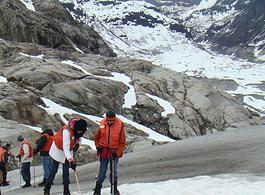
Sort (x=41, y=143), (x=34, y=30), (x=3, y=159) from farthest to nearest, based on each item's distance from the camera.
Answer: (x=34, y=30) → (x=3, y=159) → (x=41, y=143)

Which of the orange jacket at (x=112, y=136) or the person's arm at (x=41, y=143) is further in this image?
the person's arm at (x=41, y=143)

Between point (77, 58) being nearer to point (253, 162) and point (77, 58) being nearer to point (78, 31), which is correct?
point (78, 31)

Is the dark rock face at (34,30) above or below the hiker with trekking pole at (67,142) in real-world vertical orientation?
above

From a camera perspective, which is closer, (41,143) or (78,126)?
(78,126)

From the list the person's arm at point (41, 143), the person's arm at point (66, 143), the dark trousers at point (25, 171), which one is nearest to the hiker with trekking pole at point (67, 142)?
the person's arm at point (66, 143)

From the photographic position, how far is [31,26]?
128ft

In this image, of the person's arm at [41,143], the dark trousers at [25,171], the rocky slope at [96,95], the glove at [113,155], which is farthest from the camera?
the rocky slope at [96,95]

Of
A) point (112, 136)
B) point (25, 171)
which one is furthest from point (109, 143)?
point (25, 171)

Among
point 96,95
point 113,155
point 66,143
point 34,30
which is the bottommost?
point 113,155

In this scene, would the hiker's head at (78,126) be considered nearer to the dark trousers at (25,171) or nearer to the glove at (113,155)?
the glove at (113,155)

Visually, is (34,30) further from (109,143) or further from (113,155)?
(113,155)

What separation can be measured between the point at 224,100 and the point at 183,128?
909 cm

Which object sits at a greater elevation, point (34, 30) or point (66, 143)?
point (34, 30)

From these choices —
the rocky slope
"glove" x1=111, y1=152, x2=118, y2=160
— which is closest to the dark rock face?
the rocky slope
